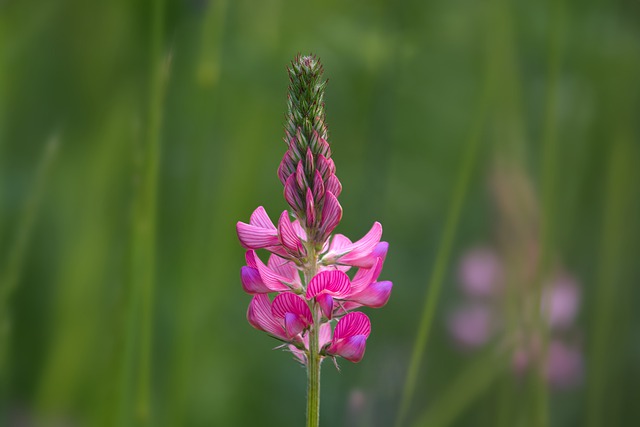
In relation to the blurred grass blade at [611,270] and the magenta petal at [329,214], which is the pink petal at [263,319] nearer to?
the magenta petal at [329,214]

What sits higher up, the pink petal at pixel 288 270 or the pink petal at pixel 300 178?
the pink petal at pixel 300 178

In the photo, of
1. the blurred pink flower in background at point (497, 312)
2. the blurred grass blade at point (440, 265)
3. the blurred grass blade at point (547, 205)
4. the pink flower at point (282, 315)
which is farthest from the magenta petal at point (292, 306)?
the blurred pink flower in background at point (497, 312)

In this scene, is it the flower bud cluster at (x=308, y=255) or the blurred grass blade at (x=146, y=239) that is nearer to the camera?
the flower bud cluster at (x=308, y=255)

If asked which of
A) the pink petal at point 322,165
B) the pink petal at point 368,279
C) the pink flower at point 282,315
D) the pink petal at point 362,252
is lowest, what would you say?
the pink flower at point 282,315

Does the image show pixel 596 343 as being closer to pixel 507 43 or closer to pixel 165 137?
pixel 507 43

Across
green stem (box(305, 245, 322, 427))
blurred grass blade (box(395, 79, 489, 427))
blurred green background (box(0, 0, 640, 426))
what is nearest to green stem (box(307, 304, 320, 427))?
green stem (box(305, 245, 322, 427))

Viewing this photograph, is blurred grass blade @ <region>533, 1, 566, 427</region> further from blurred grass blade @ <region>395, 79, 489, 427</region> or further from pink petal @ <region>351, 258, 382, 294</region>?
pink petal @ <region>351, 258, 382, 294</region>

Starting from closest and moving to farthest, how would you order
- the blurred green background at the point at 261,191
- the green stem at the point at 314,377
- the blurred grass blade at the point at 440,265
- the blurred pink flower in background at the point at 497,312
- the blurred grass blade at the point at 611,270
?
1. the green stem at the point at 314,377
2. the blurred grass blade at the point at 440,265
3. the blurred green background at the point at 261,191
4. the blurred grass blade at the point at 611,270
5. the blurred pink flower in background at the point at 497,312
